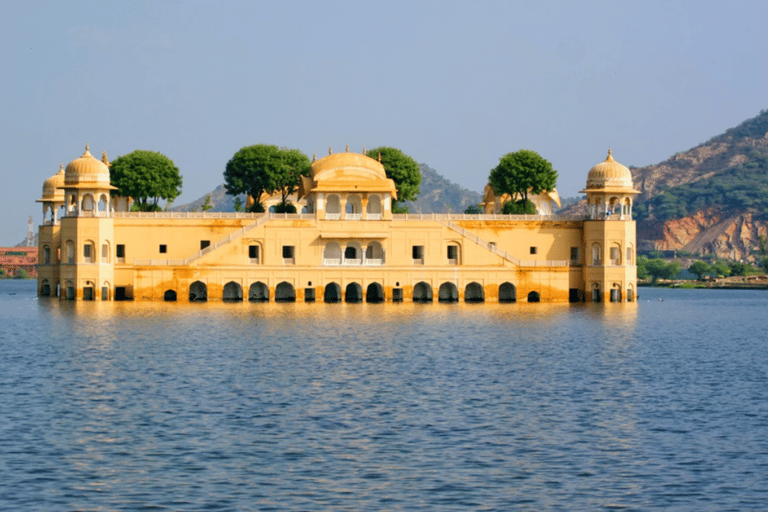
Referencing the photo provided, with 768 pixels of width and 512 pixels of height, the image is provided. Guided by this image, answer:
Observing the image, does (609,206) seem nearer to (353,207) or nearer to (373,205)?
(373,205)

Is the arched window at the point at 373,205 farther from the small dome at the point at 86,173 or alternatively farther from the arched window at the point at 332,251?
the small dome at the point at 86,173

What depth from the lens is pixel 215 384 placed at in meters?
33.3

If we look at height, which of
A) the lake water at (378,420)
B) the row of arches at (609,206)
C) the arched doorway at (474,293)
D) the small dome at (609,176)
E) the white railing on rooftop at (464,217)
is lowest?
the lake water at (378,420)

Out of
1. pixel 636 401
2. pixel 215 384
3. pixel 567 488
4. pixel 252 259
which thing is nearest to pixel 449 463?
pixel 567 488

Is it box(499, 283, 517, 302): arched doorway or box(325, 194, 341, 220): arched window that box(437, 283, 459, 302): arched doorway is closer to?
box(499, 283, 517, 302): arched doorway

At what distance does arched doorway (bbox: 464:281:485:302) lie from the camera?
7829 centimetres

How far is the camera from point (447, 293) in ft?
259

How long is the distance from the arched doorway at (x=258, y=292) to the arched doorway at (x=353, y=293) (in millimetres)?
5210

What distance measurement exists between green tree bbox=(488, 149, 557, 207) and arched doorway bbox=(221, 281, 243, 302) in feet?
69.1

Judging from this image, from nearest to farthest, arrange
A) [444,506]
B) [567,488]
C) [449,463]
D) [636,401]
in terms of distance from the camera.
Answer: [444,506] < [567,488] < [449,463] < [636,401]

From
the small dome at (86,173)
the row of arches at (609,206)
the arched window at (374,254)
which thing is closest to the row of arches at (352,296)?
the arched window at (374,254)

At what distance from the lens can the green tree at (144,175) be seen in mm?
83562

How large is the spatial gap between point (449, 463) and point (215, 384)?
484 inches

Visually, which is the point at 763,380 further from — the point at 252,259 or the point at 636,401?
the point at 252,259
